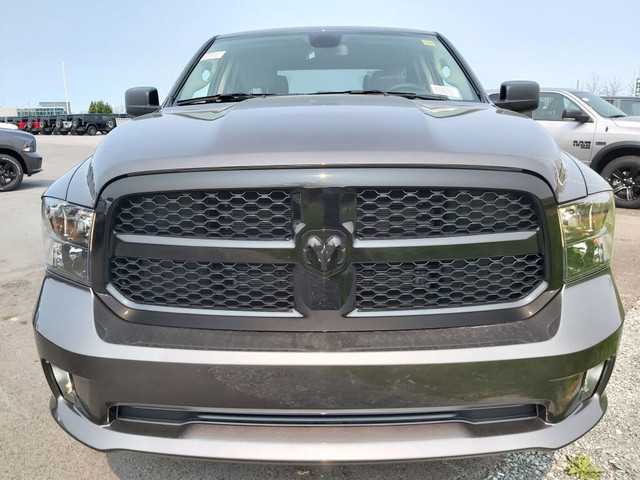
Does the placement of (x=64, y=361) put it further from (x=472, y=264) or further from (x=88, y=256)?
(x=472, y=264)

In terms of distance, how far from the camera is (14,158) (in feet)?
34.4

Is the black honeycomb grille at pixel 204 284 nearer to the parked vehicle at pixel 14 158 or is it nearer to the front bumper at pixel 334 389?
the front bumper at pixel 334 389

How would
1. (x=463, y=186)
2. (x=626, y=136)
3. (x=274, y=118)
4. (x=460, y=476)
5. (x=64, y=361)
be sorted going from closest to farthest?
(x=463, y=186)
(x=64, y=361)
(x=274, y=118)
(x=460, y=476)
(x=626, y=136)

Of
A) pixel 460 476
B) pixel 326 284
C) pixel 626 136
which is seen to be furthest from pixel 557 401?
pixel 626 136

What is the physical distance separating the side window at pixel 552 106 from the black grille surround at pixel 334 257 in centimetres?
→ 804

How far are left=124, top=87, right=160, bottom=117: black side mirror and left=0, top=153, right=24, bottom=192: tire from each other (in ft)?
28.2

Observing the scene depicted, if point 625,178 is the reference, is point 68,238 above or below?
above

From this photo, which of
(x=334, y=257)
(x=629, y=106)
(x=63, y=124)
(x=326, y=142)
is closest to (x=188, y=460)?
(x=334, y=257)

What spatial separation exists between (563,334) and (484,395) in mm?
307

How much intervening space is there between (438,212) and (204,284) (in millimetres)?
753

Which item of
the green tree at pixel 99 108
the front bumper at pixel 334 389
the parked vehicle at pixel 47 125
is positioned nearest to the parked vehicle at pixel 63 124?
the parked vehicle at pixel 47 125

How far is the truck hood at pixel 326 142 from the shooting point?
1.56 m

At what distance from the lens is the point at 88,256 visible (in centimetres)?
Answer: 168

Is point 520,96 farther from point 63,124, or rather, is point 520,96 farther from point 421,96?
point 63,124
